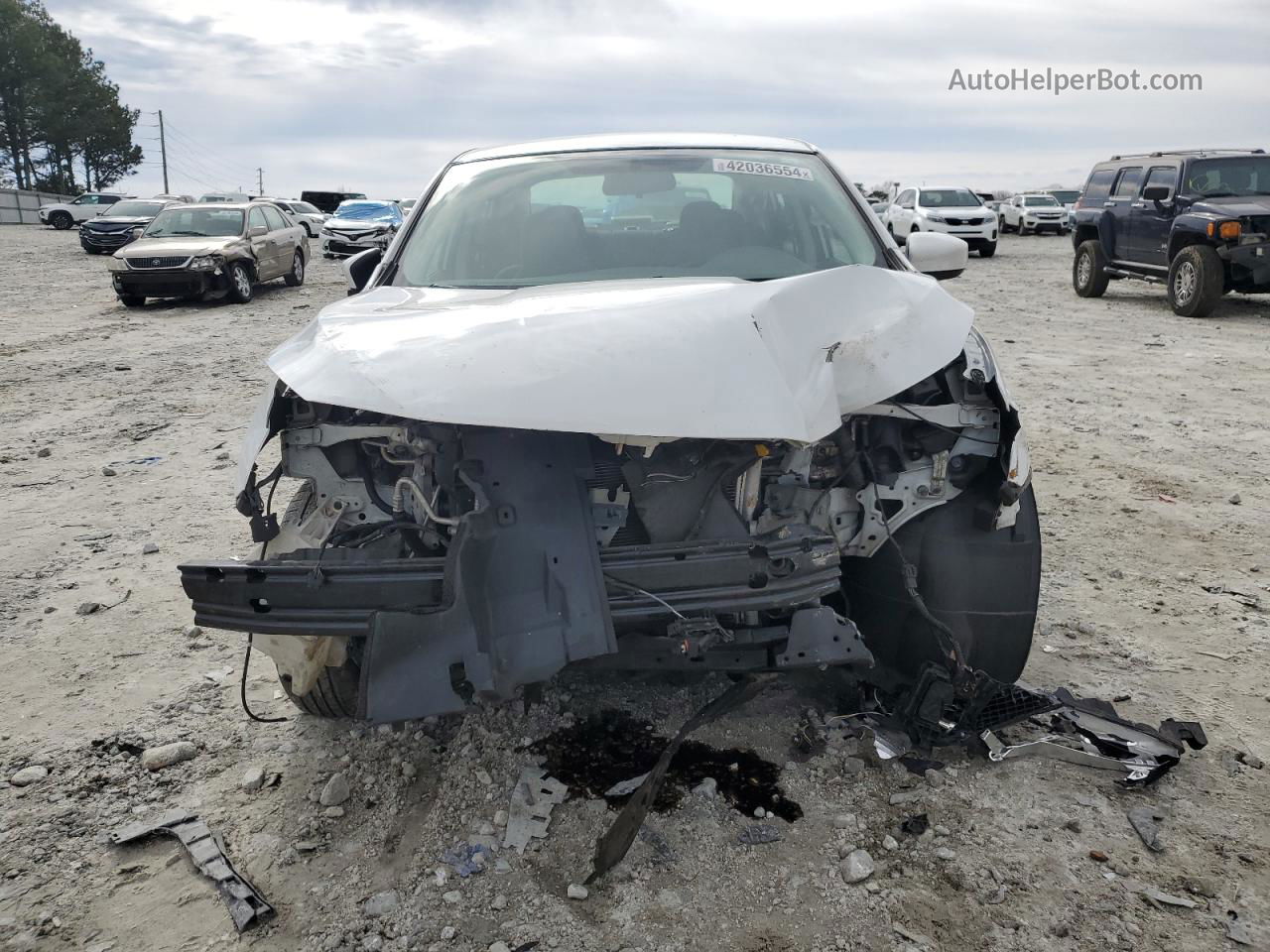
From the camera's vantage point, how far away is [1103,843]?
2451 mm

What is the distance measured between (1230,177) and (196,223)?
47.6ft

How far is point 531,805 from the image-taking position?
264 cm

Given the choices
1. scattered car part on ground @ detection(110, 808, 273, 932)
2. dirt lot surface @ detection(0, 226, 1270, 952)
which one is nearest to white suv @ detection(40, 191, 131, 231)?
dirt lot surface @ detection(0, 226, 1270, 952)

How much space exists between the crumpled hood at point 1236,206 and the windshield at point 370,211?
709 inches

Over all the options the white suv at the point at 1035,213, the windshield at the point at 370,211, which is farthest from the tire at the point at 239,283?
the white suv at the point at 1035,213

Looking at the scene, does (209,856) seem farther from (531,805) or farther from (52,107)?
(52,107)

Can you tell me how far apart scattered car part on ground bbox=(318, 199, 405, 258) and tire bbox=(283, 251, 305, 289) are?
14.1 feet

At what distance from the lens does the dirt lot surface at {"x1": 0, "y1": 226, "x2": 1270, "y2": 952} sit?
2.22 m

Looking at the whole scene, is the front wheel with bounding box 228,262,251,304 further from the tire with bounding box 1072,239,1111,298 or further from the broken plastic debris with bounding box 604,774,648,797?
the broken plastic debris with bounding box 604,774,648,797

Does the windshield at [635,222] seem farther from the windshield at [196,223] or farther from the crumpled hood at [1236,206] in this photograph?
the windshield at [196,223]

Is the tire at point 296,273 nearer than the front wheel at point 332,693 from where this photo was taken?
No

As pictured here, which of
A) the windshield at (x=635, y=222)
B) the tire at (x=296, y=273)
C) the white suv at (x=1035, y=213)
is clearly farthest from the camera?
the white suv at (x=1035, y=213)

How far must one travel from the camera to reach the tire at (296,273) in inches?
655

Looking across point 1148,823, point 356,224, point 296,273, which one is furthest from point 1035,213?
point 1148,823
